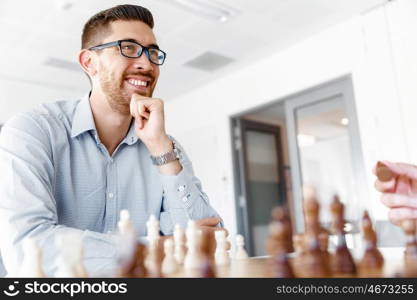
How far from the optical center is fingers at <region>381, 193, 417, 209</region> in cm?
80

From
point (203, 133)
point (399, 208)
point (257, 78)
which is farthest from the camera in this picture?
point (203, 133)

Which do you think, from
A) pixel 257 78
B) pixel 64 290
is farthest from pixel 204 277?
pixel 257 78

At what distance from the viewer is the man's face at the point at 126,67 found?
123 centimetres

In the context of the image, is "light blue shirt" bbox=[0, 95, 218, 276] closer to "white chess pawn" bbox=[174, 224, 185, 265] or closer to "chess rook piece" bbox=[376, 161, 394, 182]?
"white chess pawn" bbox=[174, 224, 185, 265]

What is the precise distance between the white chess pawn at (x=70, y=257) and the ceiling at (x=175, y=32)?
2.79 meters

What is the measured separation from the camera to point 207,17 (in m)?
3.80

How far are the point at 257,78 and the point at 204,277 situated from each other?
4669mm

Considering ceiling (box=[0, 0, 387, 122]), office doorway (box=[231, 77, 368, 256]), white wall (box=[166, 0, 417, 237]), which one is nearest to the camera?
white wall (box=[166, 0, 417, 237])

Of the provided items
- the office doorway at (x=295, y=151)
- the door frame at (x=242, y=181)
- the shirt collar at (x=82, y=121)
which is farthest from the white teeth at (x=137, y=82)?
the door frame at (x=242, y=181)

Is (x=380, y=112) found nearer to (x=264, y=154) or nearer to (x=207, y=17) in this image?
(x=207, y=17)

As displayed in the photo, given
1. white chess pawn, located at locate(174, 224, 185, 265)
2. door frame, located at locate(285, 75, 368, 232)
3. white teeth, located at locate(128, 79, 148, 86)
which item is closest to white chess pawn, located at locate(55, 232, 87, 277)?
white chess pawn, located at locate(174, 224, 185, 265)

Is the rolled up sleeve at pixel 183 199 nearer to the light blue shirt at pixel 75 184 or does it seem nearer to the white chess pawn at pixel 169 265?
the light blue shirt at pixel 75 184

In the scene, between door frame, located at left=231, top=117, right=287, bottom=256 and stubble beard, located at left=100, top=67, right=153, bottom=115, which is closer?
stubble beard, located at left=100, top=67, right=153, bottom=115

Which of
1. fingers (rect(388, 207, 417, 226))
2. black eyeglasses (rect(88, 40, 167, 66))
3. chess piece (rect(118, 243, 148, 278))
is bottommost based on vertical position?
chess piece (rect(118, 243, 148, 278))
